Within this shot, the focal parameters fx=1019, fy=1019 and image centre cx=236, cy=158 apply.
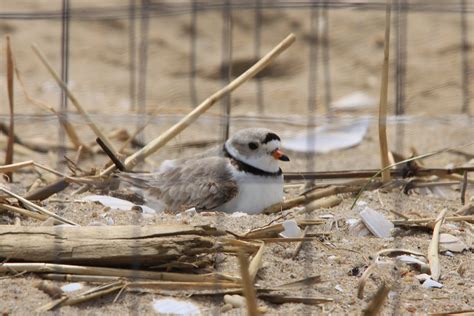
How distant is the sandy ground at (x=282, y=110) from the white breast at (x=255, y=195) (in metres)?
0.17

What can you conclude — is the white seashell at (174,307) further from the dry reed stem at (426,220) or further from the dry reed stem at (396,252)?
the dry reed stem at (426,220)

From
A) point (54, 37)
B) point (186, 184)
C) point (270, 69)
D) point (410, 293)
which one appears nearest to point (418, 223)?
point (410, 293)

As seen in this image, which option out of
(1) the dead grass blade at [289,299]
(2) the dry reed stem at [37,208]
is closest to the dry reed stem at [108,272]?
(1) the dead grass blade at [289,299]

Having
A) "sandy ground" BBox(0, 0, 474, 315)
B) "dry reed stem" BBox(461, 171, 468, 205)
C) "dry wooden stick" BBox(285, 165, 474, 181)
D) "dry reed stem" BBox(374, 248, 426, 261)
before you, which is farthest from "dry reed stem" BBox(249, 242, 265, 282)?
"dry reed stem" BBox(461, 171, 468, 205)

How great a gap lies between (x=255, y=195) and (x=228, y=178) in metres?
0.17

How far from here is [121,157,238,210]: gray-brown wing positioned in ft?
15.4

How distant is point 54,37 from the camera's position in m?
8.99

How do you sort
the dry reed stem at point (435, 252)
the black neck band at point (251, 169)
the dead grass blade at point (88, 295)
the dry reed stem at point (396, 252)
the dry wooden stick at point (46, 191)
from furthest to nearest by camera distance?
the black neck band at point (251, 169) → the dry wooden stick at point (46, 191) → the dry reed stem at point (396, 252) → the dry reed stem at point (435, 252) → the dead grass blade at point (88, 295)

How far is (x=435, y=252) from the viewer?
392 cm

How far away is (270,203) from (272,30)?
4659 mm

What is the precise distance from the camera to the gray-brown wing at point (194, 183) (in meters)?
4.70

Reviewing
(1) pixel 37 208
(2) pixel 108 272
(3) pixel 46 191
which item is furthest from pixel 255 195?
(2) pixel 108 272

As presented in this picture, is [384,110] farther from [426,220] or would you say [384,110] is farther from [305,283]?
[305,283]

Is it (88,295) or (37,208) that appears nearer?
(88,295)
